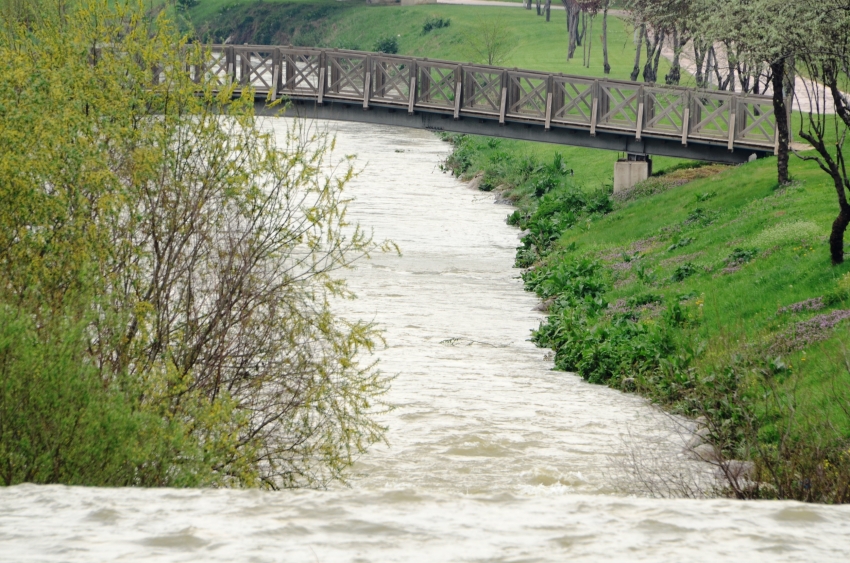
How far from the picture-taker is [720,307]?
67.4 feet

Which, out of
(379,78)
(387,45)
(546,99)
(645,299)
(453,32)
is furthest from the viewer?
(387,45)

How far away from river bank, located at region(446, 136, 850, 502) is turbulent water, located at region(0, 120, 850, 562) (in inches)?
27.7

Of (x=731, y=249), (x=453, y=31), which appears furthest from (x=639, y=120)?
(x=453, y=31)

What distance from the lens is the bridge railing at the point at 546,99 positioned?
34.4 m

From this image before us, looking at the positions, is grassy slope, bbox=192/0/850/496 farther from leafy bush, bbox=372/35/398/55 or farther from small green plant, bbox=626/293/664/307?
leafy bush, bbox=372/35/398/55

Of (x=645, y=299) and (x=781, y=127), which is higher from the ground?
(x=781, y=127)

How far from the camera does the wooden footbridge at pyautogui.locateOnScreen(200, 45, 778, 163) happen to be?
34562 mm

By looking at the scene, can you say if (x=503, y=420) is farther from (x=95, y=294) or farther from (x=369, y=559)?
(x=369, y=559)

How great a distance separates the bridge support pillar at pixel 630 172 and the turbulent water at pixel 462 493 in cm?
416

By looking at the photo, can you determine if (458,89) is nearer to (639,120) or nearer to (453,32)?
(639,120)

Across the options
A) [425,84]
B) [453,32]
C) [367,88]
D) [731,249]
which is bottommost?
[731,249]

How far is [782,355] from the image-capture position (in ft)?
57.0

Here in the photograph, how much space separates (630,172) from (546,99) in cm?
329

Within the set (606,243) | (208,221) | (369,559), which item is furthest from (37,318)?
(606,243)
